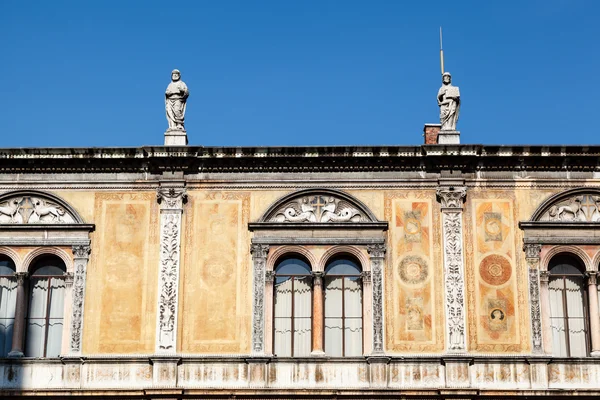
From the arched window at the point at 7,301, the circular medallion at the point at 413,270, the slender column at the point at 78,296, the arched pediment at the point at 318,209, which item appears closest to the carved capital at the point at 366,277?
the circular medallion at the point at 413,270

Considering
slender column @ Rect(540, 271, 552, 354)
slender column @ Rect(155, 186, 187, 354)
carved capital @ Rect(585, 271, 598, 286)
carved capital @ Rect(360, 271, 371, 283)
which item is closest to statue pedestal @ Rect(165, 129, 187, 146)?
slender column @ Rect(155, 186, 187, 354)

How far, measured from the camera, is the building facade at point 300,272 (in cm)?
2452

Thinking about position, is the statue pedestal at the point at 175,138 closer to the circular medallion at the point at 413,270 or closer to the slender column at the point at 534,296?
the circular medallion at the point at 413,270

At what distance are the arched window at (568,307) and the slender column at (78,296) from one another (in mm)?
10842

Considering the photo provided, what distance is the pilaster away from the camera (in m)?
24.6

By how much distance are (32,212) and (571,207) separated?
42.1ft

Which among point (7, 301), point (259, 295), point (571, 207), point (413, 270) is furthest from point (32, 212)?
point (571, 207)

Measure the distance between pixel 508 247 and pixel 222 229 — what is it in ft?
22.1

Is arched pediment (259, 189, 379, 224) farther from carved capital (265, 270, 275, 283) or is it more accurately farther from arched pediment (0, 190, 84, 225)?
arched pediment (0, 190, 84, 225)

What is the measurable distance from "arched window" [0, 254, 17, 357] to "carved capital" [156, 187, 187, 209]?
3.80 m

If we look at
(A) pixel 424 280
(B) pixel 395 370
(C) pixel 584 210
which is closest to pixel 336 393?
(B) pixel 395 370

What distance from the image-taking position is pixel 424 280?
25250mm

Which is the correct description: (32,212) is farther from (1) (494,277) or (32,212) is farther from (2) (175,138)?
(1) (494,277)

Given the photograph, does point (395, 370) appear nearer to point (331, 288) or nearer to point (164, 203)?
point (331, 288)
